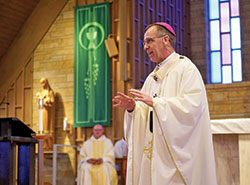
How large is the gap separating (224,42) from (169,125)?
11035 millimetres

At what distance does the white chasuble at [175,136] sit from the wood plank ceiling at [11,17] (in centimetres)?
910

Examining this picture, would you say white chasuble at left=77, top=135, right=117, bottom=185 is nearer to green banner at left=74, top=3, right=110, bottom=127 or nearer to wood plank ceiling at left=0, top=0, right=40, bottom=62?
green banner at left=74, top=3, right=110, bottom=127

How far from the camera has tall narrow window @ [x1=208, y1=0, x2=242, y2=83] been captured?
13.7 m

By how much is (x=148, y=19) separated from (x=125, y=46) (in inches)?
55.7

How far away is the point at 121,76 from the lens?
1097 cm

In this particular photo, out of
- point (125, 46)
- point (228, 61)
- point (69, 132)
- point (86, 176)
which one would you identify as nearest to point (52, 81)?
point (69, 132)

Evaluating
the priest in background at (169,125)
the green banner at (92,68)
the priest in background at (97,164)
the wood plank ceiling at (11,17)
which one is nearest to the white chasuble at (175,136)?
the priest in background at (169,125)

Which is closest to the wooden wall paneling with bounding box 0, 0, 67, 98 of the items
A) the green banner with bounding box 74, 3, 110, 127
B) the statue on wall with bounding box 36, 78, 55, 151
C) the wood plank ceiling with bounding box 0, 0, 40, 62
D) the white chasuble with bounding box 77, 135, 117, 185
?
the wood plank ceiling with bounding box 0, 0, 40, 62

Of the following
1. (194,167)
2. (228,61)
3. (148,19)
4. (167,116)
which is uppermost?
(148,19)

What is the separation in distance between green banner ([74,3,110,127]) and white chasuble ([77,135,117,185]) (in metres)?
1.20

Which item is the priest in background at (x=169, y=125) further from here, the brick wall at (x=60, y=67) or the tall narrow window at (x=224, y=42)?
the tall narrow window at (x=224, y=42)

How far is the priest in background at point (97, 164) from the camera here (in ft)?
32.1

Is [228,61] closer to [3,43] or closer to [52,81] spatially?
[52,81]

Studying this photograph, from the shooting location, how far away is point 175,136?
3420 mm
